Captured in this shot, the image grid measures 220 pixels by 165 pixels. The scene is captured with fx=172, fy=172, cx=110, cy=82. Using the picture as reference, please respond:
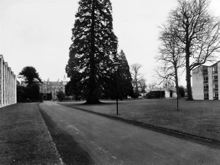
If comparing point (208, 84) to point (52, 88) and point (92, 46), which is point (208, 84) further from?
point (52, 88)

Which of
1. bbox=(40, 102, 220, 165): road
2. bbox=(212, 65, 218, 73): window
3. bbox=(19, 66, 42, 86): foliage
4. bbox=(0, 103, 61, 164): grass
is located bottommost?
bbox=(40, 102, 220, 165): road

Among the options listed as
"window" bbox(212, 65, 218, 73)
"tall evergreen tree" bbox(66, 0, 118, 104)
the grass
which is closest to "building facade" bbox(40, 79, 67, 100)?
"tall evergreen tree" bbox(66, 0, 118, 104)

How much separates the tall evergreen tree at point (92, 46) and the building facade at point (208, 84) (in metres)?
24.3

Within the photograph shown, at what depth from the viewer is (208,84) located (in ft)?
149

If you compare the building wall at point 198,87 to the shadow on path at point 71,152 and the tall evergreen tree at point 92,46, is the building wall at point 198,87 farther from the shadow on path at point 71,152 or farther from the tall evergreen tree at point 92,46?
the shadow on path at point 71,152

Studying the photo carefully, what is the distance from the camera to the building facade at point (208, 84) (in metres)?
43.1

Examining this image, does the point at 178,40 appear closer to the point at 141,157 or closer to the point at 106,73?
the point at 106,73

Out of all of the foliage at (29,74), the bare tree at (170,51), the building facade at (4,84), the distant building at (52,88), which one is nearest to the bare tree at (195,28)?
the bare tree at (170,51)

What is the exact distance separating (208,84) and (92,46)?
33.3 meters

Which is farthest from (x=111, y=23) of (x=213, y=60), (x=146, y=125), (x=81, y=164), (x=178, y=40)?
(x=81, y=164)

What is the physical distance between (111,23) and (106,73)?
31.9ft

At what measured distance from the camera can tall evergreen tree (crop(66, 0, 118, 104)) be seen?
29656 millimetres

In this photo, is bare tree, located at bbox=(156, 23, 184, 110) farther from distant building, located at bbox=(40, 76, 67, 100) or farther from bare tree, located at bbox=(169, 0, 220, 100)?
distant building, located at bbox=(40, 76, 67, 100)

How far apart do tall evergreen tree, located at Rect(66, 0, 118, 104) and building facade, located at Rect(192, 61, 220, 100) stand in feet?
79.8
